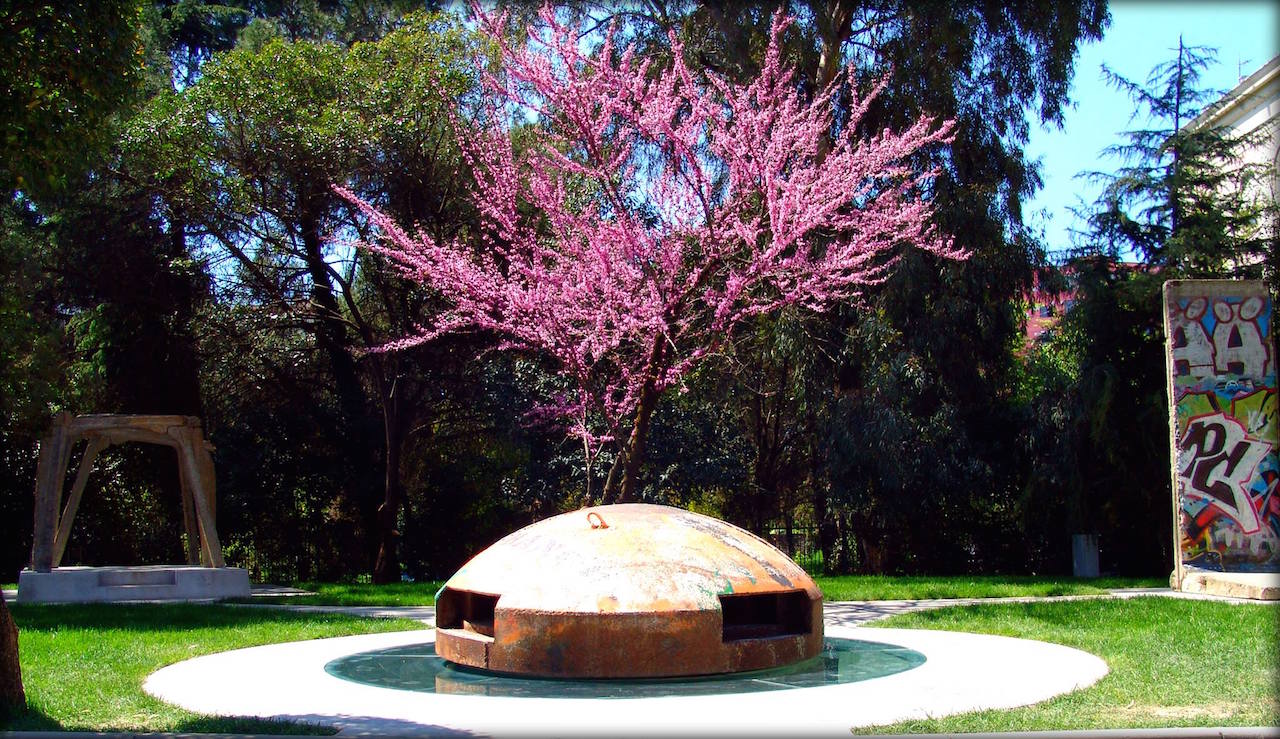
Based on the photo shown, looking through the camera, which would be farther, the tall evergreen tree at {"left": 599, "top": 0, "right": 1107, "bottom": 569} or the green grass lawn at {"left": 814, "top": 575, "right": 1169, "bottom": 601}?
the tall evergreen tree at {"left": 599, "top": 0, "right": 1107, "bottom": 569}

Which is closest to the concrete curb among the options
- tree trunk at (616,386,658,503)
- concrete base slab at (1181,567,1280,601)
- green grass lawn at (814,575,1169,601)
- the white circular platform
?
the white circular platform

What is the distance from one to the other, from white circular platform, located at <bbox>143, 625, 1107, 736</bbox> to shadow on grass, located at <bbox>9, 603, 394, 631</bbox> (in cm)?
290

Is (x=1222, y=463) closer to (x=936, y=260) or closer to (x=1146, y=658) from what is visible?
(x=936, y=260)

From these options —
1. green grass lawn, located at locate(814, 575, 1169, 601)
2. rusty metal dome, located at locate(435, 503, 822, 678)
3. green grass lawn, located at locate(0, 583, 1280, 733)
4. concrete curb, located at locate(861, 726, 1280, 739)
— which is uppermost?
rusty metal dome, located at locate(435, 503, 822, 678)

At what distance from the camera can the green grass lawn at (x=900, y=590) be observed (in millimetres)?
14602

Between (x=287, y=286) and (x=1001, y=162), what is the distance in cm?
1289

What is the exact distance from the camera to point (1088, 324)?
59.2 feet

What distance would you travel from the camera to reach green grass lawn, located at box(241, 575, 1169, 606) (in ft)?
47.9

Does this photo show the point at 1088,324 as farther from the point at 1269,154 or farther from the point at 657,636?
the point at 657,636

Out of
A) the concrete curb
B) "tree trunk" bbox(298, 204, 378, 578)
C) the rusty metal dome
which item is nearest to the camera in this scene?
the concrete curb

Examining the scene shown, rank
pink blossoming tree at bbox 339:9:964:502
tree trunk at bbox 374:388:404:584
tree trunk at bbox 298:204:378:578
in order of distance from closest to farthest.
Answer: pink blossoming tree at bbox 339:9:964:502, tree trunk at bbox 374:388:404:584, tree trunk at bbox 298:204:378:578

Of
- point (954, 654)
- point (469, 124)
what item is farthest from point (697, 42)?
→ point (954, 654)

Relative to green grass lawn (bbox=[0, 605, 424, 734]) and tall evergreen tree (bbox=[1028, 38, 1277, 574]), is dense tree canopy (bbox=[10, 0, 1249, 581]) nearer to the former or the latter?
tall evergreen tree (bbox=[1028, 38, 1277, 574])

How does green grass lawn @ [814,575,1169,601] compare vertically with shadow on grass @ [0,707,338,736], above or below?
below
